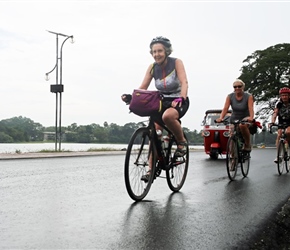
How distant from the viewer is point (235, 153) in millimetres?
8016

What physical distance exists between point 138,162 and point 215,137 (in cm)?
1098

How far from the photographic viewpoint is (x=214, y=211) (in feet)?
14.8

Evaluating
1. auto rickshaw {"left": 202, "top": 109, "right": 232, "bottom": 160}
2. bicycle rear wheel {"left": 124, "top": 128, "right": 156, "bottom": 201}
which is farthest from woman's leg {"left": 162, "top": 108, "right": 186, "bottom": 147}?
auto rickshaw {"left": 202, "top": 109, "right": 232, "bottom": 160}

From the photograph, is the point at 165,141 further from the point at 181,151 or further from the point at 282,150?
the point at 282,150

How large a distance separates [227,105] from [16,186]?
4257mm

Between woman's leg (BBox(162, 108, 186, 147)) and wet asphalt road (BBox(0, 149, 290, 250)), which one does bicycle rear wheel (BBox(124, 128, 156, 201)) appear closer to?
wet asphalt road (BBox(0, 149, 290, 250))

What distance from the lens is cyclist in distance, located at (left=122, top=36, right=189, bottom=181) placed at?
17.2 feet

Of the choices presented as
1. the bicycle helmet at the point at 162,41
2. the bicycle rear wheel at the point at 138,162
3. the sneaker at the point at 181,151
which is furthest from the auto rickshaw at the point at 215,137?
the bicycle rear wheel at the point at 138,162

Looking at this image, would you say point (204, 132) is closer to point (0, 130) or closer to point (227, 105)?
point (227, 105)

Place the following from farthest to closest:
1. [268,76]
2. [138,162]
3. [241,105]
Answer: [268,76]
[241,105]
[138,162]

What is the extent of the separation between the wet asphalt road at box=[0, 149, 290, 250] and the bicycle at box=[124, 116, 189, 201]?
18cm

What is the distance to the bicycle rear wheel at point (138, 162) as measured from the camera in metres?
4.80

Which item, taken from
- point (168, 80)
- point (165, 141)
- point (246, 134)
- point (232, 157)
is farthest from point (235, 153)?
point (168, 80)

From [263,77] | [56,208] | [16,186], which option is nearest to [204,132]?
[16,186]
